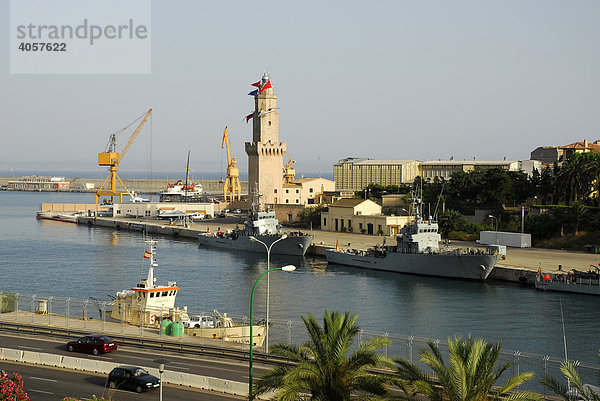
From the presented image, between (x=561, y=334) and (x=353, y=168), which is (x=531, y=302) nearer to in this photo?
(x=561, y=334)

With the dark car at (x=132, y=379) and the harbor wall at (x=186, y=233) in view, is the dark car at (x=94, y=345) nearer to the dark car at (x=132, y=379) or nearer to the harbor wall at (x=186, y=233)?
the dark car at (x=132, y=379)

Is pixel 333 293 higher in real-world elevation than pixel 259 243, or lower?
lower

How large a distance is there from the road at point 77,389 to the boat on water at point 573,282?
116ft

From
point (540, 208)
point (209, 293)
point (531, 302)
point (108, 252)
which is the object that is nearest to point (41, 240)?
point (108, 252)

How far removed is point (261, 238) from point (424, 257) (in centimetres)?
2325

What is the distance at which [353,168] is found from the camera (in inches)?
5635

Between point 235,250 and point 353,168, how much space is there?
2414 inches

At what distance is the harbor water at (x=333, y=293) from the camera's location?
40375 mm

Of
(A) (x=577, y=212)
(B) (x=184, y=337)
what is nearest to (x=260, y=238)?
(A) (x=577, y=212)

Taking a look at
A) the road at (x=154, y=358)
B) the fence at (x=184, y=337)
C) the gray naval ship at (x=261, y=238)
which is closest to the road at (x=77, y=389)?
the road at (x=154, y=358)

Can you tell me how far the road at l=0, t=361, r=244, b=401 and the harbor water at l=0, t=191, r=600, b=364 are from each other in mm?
11581

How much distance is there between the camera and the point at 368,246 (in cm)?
7500

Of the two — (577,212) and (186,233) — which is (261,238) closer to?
(186,233)

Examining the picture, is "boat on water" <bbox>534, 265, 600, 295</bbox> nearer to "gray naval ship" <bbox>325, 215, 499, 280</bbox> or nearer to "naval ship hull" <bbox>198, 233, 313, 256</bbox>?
"gray naval ship" <bbox>325, 215, 499, 280</bbox>
